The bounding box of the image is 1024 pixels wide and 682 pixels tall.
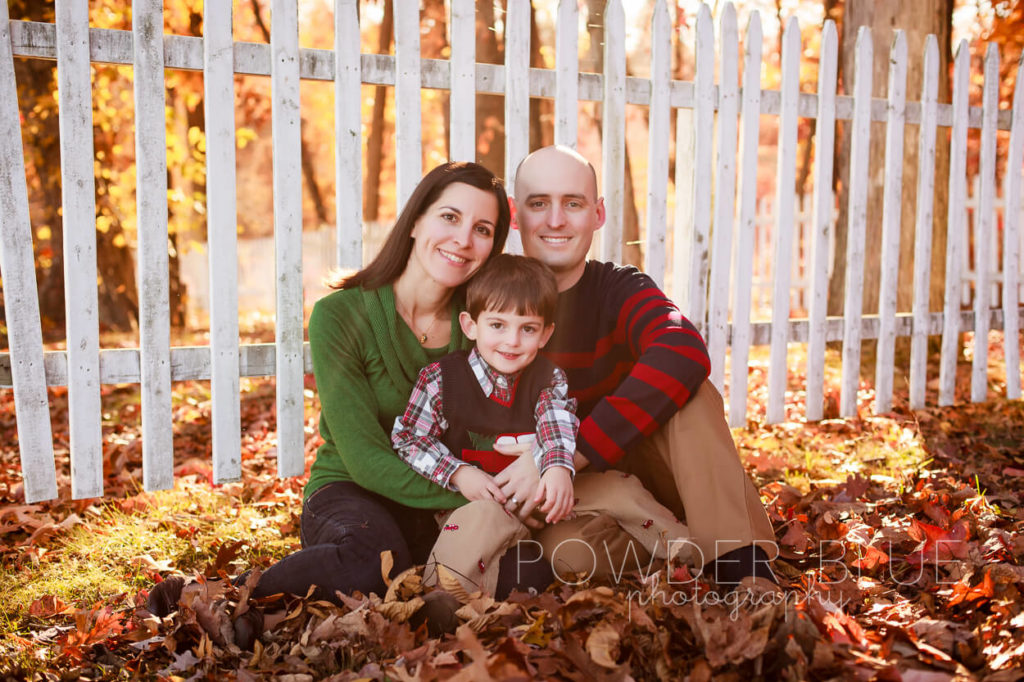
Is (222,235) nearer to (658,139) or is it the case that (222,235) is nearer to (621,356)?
(621,356)

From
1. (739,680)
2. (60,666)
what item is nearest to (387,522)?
(60,666)

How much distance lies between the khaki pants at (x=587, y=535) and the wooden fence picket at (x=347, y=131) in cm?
160

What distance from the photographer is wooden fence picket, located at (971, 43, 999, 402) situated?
5.30 meters

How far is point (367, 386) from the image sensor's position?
278 cm

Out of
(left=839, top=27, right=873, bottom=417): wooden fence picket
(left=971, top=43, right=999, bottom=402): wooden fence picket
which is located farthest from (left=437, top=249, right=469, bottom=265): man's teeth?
(left=971, top=43, right=999, bottom=402): wooden fence picket

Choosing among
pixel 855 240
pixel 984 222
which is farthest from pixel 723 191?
pixel 984 222

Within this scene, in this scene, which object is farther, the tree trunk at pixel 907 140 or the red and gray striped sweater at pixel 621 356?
the tree trunk at pixel 907 140

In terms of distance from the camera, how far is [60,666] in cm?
232

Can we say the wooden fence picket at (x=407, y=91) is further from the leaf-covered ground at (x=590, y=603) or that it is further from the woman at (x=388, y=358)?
the leaf-covered ground at (x=590, y=603)

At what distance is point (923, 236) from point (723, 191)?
1.50 meters

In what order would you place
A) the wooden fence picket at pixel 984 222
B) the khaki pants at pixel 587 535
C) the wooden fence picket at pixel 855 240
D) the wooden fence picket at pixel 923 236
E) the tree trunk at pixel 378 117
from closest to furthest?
the khaki pants at pixel 587 535, the wooden fence picket at pixel 855 240, the wooden fence picket at pixel 923 236, the wooden fence picket at pixel 984 222, the tree trunk at pixel 378 117

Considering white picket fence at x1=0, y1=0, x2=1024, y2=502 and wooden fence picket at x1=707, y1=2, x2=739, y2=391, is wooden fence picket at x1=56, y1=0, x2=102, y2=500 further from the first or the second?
wooden fence picket at x1=707, y1=2, x2=739, y2=391

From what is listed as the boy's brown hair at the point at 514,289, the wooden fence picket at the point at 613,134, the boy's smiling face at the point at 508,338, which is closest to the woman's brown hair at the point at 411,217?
the boy's brown hair at the point at 514,289

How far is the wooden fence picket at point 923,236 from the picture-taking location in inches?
202
